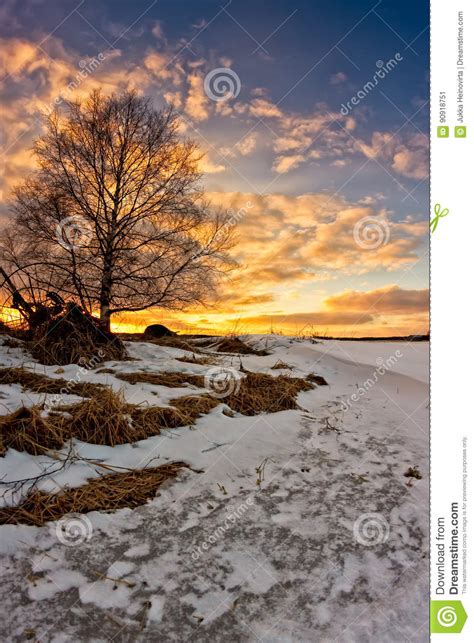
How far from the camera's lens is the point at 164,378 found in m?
5.12

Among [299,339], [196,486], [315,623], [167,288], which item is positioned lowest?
[315,623]

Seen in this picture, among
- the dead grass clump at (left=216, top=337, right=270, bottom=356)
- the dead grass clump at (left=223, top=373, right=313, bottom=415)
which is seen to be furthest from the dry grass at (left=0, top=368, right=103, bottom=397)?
the dead grass clump at (left=216, top=337, right=270, bottom=356)

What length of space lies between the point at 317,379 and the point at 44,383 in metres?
3.98

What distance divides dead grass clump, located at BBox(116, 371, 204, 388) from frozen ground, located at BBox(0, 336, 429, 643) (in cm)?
119

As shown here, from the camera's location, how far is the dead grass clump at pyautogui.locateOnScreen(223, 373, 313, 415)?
452 cm

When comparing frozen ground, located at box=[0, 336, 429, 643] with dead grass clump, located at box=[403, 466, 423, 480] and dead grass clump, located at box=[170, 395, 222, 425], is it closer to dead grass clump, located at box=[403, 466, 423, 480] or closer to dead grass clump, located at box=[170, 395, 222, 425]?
dead grass clump, located at box=[403, 466, 423, 480]

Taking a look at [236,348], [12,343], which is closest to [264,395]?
[236,348]

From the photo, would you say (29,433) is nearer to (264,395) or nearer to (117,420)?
(117,420)

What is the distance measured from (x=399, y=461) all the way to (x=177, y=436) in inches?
74.8

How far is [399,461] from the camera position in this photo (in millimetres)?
3354

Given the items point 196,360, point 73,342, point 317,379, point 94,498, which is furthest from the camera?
point 196,360

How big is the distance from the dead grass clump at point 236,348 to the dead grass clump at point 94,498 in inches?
221
